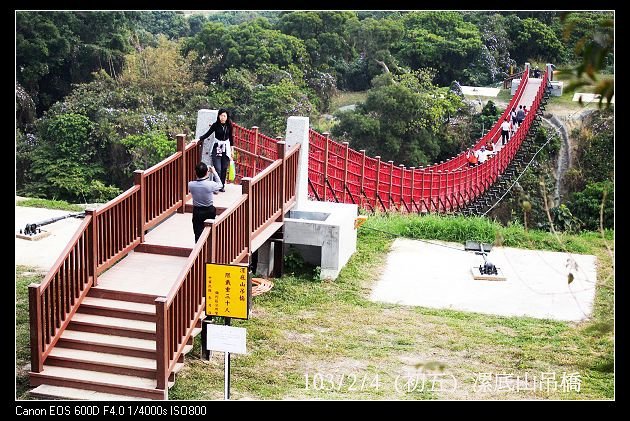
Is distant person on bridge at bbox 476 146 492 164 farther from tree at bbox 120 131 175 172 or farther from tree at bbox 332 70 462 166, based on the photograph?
tree at bbox 120 131 175 172

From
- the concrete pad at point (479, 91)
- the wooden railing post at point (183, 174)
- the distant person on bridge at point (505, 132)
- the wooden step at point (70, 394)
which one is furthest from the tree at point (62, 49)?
the wooden step at point (70, 394)

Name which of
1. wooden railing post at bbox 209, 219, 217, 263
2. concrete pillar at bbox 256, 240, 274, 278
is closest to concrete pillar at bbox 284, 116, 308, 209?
concrete pillar at bbox 256, 240, 274, 278

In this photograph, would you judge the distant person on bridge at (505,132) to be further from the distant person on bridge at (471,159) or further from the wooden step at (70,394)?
the wooden step at (70,394)

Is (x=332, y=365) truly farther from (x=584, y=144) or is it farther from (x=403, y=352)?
(x=584, y=144)

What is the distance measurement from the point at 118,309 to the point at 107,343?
46 cm

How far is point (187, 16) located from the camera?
45.2 metres

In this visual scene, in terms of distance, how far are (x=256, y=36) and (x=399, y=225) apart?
2210 centimetres

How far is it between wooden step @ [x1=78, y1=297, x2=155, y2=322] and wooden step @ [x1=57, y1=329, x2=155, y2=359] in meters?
0.26

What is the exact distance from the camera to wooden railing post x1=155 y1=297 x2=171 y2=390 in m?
8.79

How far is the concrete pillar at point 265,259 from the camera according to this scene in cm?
1270

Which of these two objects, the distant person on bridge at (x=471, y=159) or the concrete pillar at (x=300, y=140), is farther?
the distant person on bridge at (x=471, y=159)

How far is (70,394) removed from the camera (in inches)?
354

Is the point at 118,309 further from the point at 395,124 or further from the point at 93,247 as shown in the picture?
the point at 395,124

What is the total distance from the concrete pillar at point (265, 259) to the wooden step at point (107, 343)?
3.40 m
